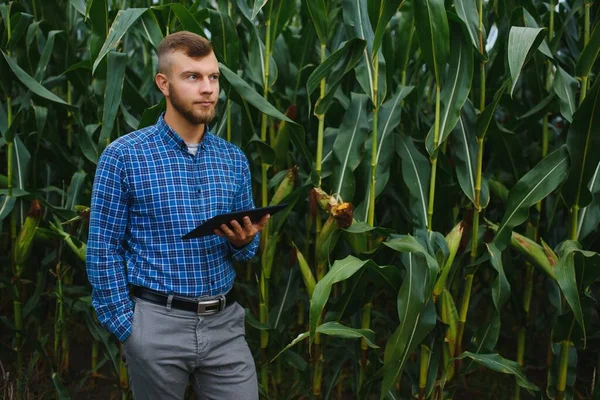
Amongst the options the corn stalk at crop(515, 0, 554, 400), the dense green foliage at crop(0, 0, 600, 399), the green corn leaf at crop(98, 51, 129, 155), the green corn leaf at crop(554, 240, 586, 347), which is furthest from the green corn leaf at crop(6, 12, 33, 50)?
the green corn leaf at crop(554, 240, 586, 347)

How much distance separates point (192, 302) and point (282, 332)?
1104mm

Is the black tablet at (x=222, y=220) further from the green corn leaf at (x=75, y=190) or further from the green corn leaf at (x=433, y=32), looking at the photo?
the green corn leaf at (x=75, y=190)

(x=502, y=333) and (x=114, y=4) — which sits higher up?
(x=114, y=4)

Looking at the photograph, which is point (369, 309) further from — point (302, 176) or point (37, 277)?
point (37, 277)

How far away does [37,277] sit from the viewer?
3475 mm

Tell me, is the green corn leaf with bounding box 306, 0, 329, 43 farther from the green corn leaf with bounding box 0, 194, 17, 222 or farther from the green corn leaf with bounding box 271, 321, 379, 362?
the green corn leaf with bounding box 0, 194, 17, 222

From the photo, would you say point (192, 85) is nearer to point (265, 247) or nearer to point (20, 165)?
point (265, 247)

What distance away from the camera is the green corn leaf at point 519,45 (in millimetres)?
2260

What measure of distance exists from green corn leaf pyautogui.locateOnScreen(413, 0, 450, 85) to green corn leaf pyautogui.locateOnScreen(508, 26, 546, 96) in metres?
0.23

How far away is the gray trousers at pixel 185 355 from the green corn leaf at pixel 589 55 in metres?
1.58

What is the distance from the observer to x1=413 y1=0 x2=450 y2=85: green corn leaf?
241cm

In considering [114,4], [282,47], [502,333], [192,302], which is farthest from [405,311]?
[114,4]

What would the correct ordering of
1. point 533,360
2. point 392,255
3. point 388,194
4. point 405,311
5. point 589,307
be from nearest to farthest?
point 405,311
point 589,307
point 392,255
point 388,194
point 533,360

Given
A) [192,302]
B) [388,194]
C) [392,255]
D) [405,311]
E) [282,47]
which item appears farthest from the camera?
[282,47]
